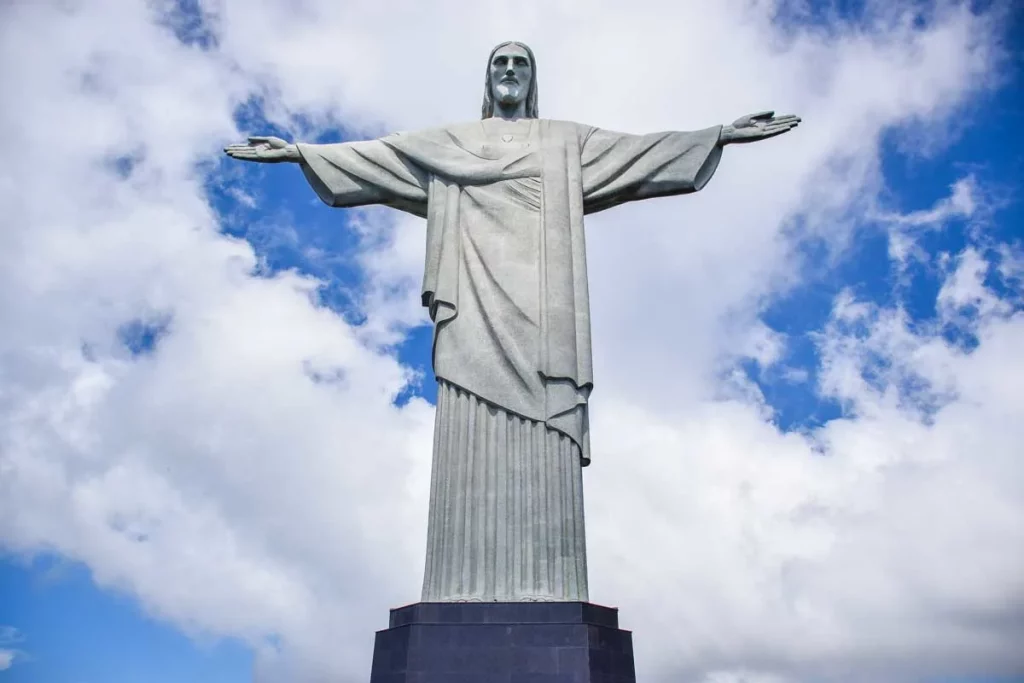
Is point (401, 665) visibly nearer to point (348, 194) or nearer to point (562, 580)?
point (562, 580)

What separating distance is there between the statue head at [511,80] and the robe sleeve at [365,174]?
1.49m

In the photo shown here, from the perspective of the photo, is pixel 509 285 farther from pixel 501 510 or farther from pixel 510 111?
pixel 510 111

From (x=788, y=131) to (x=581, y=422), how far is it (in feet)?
15.4

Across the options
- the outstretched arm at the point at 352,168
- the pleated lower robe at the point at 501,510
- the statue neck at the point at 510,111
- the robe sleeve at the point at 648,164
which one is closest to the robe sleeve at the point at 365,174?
the outstretched arm at the point at 352,168

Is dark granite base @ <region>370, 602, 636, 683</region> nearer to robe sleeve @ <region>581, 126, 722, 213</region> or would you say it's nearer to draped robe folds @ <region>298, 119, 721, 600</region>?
draped robe folds @ <region>298, 119, 721, 600</region>

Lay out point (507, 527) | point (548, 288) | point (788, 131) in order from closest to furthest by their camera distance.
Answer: point (507, 527), point (548, 288), point (788, 131)

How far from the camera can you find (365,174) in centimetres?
1195

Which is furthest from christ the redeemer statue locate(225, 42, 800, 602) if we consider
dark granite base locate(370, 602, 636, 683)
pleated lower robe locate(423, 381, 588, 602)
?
dark granite base locate(370, 602, 636, 683)

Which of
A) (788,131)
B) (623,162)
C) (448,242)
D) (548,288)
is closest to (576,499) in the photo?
(548,288)

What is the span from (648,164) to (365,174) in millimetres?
3720

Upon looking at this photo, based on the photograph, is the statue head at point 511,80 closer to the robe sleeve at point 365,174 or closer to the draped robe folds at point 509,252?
the draped robe folds at point 509,252

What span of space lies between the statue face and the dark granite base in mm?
6723

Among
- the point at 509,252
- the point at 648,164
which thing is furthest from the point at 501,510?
the point at 648,164

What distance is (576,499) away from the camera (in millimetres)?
9977
